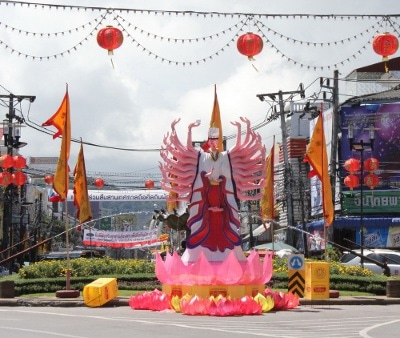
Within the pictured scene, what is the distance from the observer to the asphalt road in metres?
15.2

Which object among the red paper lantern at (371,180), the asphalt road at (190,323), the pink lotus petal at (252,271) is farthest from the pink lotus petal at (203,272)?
the red paper lantern at (371,180)

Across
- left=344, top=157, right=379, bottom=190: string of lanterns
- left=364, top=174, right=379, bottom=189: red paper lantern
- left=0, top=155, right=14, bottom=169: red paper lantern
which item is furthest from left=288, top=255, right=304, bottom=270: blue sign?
left=364, top=174, right=379, bottom=189: red paper lantern

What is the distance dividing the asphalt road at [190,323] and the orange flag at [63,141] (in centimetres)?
506

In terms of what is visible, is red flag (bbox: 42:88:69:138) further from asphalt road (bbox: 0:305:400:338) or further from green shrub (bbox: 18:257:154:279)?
asphalt road (bbox: 0:305:400:338)

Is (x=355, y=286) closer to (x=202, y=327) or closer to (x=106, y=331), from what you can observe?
(x=202, y=327)

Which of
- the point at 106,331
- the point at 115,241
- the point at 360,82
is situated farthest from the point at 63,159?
the point at 360,82

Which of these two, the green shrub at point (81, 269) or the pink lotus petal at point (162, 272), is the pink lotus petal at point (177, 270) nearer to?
the pink lotus petal at point (162, 272)

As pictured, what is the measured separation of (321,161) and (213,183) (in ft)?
22.3

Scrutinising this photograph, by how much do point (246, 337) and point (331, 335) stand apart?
1.62 m

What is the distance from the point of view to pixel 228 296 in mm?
20906

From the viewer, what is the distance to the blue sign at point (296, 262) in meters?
23.0

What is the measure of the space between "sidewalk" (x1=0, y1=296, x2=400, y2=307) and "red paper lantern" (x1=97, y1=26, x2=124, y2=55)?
669 centimetres

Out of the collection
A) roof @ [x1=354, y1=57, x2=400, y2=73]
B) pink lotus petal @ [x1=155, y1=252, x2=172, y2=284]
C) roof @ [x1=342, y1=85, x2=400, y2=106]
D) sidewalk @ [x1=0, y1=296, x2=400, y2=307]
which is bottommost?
sidewalk @ [x1=0, y1=296, x2=400, y2=307]

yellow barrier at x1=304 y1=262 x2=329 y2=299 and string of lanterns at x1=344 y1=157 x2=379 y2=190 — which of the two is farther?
string of lanterns at x1=344 y1=157 x2=379 y2=190
